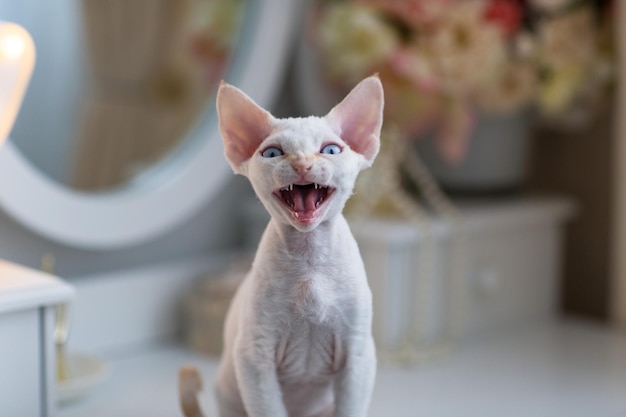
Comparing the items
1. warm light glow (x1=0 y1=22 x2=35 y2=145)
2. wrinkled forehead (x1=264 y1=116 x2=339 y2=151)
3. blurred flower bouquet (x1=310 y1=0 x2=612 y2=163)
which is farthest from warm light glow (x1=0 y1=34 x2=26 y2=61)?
blurred flower bouquet (x1=310 y1=0 x2=612 y2=163)

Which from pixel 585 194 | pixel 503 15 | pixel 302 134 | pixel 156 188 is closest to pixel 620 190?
pixel 585 194

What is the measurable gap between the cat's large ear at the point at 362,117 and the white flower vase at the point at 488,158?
1.95 feet

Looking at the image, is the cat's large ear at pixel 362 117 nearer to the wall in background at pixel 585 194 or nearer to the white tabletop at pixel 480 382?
the white tabletop at pixel 480 382

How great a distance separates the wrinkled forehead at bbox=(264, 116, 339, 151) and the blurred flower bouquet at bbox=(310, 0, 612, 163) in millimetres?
467

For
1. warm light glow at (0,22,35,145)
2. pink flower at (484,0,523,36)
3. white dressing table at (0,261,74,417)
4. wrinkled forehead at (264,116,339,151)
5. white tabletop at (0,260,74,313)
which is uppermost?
pink flower at (484,0,523,36)

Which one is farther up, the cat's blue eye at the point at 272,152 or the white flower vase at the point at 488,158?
the white flower vase at the point at 488,158

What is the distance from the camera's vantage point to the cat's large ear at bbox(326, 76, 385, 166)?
69 centimetres

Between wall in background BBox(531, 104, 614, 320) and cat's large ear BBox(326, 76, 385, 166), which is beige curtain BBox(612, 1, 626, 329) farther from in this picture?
cat's large ear BBox(326, 76, 385, 166)

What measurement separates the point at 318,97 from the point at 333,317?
2.07 ft

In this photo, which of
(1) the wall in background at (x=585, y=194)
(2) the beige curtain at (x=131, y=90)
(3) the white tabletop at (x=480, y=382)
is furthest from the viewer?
(1) the wall in background at (x=585, y=194)

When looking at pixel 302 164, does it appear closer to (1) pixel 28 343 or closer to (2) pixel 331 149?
(2) pixel 331 149

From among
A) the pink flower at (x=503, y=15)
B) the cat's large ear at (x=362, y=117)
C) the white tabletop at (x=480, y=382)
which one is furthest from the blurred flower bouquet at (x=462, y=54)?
the cat's large ear at (x=362, y=117)

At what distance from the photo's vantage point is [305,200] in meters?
0.66

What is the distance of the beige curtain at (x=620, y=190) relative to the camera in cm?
121
